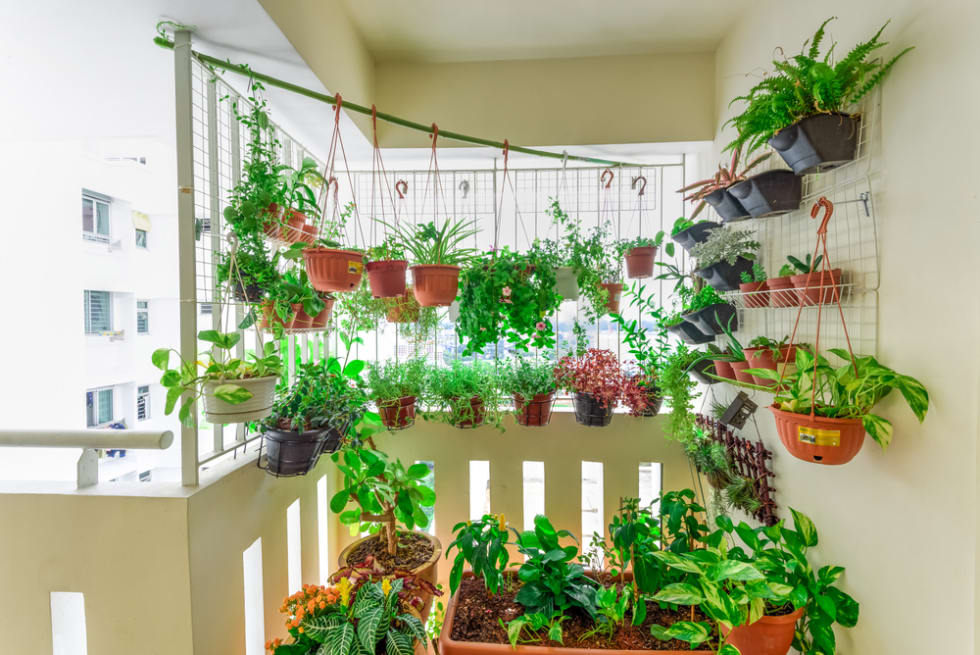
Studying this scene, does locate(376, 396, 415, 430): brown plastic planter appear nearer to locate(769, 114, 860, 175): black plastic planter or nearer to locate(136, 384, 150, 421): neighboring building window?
locate(769, 114, 860, 175): black plastic planter

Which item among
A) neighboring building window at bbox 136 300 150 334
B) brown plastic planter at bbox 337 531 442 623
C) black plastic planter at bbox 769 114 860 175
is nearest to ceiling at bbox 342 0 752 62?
black plastic planter at bbox 769 114 860 175

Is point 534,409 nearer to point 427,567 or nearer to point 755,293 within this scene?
point 427,567

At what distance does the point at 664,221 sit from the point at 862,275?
1.41 m

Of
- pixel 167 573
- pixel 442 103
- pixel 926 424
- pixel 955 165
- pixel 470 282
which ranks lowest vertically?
pixel 167 573

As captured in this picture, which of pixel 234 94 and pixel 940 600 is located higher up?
pixel 234 94

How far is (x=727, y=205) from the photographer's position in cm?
162

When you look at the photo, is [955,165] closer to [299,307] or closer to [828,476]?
[828,476]

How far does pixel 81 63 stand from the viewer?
1.56 m

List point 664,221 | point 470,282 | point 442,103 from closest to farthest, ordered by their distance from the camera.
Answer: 1. point 470,282
2. point 442,103
3. point 664,221

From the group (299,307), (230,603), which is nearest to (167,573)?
(230,603)

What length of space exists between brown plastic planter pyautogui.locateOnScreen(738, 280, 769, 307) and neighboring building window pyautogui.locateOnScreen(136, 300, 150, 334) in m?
4.84

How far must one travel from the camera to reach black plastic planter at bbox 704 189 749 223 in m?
1.58

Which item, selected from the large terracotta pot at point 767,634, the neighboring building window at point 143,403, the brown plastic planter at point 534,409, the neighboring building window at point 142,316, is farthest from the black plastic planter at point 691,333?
the neighboring building window at point 143,403

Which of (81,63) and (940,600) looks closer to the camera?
(940,600)
